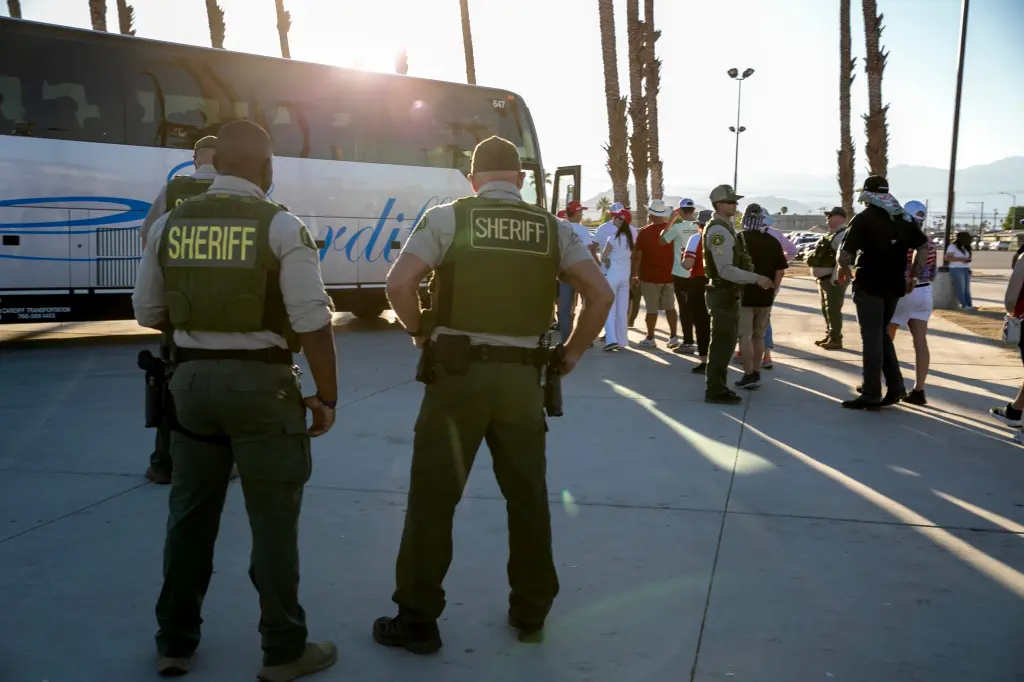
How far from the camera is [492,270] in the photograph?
11.3 ft

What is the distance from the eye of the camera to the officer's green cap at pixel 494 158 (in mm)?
3584

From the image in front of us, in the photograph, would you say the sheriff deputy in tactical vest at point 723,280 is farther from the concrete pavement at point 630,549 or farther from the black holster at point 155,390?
the black holster at point 155,390

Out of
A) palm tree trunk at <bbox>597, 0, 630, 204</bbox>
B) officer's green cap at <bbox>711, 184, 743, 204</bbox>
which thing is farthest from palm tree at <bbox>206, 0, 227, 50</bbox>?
officer's green cap at <bbox>711, 184, 743, 204</bbox>

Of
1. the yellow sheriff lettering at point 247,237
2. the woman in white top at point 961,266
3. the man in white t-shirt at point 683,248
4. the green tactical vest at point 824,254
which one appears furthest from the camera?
the woman in white top at point 961,266

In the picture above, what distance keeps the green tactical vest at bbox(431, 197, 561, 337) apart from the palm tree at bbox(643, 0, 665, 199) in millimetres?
24378

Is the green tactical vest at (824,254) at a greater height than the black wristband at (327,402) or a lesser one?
greater

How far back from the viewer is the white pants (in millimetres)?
11523

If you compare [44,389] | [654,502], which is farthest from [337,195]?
[654,502]

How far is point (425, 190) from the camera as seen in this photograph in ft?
49.9

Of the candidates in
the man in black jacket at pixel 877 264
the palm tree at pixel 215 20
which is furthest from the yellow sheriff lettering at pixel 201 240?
the palm tree at pixel 215 20

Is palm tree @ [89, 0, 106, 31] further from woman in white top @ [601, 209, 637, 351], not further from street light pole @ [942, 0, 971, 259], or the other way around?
street light pole @ [942, 0, 971, 259]

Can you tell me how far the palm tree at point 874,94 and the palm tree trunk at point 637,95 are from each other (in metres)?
5.32

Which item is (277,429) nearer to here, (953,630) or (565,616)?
(565,616)

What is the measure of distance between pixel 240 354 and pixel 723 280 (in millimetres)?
5756
